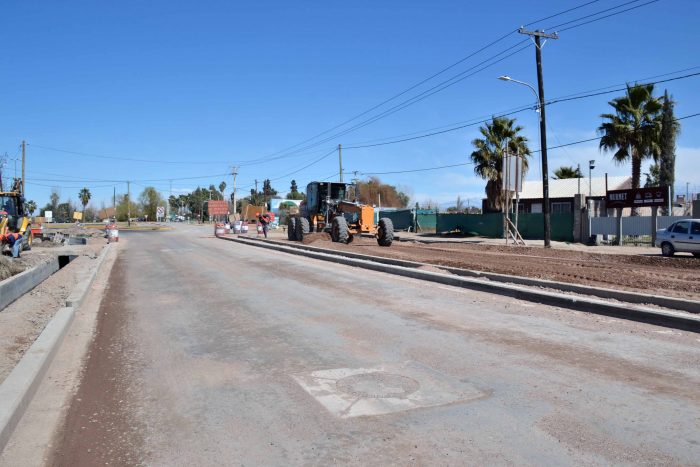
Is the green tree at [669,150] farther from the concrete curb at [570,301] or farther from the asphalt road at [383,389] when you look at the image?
the asphalt road at [383,389]

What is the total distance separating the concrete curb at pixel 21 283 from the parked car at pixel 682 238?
2149cm

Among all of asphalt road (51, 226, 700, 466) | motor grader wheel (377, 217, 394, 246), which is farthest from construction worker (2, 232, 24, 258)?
motor grader wheel (377, 217, 394, 246)

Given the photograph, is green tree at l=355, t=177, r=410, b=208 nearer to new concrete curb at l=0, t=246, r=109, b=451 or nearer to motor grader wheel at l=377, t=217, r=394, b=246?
motor grader wheel at l=377, t=217, r=394, b=246

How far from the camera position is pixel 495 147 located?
38.8m

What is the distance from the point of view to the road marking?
15.7 feet

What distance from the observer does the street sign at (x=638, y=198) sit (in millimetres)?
27464

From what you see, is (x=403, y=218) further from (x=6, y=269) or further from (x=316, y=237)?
(x=6, y=269)

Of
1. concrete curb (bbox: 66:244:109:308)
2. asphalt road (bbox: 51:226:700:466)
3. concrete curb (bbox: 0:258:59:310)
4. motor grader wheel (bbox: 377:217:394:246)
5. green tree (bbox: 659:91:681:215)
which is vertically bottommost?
asphalt road (bbox: 51:226:700:466)

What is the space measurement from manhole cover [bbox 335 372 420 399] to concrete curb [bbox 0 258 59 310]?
291 inches

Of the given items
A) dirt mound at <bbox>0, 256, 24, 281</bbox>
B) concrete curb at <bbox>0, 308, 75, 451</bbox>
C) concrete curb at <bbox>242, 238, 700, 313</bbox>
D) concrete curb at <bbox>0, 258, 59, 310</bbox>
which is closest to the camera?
concrete curb at <bbox>0, 308, 75, 451</bbox>

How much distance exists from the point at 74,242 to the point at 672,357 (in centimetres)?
3901

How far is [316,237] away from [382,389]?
23328 mm

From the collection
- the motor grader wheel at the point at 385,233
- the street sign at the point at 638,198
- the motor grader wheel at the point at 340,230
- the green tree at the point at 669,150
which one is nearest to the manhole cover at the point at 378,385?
the motor grader wheel at the point at 340,230

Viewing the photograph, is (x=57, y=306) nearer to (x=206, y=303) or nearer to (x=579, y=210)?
(x=206, y=303)
